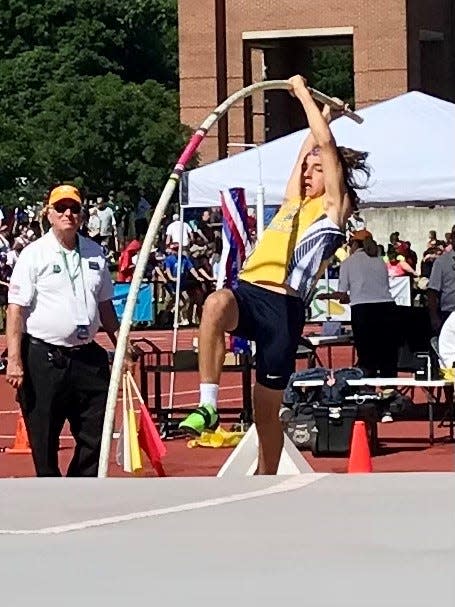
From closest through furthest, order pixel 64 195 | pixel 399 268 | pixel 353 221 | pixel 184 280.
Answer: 1. pixel 64 195
2. pixel 353 221
3. pixel 399 268
4. pixel 184 280

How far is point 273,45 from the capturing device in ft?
183

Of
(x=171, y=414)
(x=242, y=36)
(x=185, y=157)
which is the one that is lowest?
(x=171, y=414)

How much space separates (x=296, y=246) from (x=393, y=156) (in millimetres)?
8223

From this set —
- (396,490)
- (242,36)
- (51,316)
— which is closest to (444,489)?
(396,490)

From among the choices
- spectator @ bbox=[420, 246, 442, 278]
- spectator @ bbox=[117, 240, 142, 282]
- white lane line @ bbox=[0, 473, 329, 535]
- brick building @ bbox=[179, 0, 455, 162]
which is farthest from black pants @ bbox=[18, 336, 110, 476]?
brick building @ bbox=[179, 0, 455, 162]

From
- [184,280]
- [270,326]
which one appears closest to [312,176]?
[270,326]

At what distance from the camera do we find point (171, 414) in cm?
1562

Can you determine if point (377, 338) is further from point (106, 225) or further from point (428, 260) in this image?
point (106, 225)

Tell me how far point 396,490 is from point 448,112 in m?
9.73

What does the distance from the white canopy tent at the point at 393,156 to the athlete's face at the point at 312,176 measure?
7615 millimetres

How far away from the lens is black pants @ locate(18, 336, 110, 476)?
946 cm

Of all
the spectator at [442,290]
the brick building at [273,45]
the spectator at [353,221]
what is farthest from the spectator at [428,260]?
the brick building at [273,45]

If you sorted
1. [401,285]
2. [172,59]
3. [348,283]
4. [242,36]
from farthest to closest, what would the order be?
[172,59] → [242,36] → [401,285] → [348,283]

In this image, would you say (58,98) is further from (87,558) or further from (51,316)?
(87,558)
